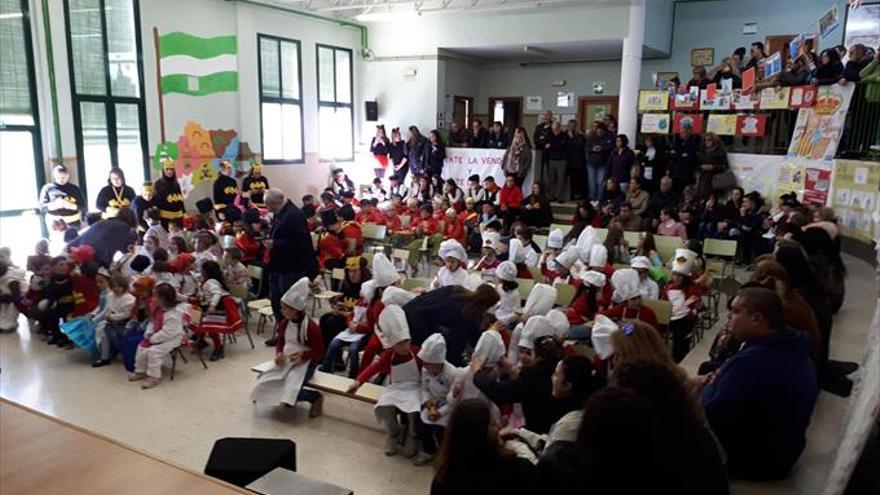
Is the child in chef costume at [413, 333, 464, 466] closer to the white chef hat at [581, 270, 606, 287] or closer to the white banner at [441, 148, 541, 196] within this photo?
the white chef hat at [581, 270, 606, 287]

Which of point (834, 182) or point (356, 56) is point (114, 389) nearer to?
point (834, 182)

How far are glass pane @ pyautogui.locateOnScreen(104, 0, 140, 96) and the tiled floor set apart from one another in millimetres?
5706

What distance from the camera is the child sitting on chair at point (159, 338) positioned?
5574mm

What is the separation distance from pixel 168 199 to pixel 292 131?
14.9 feet

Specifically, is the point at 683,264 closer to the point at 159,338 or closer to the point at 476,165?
the point at 159,338

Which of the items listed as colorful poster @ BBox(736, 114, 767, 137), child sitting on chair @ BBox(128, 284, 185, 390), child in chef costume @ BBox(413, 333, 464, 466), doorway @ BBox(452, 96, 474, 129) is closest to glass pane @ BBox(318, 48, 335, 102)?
doorway @ BBox(452, 96, 474, 129)

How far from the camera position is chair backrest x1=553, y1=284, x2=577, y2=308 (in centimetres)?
603

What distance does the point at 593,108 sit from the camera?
15.7 meters

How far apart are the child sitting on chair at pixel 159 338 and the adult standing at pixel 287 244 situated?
100 cm

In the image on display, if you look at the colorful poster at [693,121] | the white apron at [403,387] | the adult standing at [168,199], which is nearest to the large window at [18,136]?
the adult standing at [168,199]

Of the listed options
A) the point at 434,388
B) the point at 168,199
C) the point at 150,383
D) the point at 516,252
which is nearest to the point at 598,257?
the point at 516,252

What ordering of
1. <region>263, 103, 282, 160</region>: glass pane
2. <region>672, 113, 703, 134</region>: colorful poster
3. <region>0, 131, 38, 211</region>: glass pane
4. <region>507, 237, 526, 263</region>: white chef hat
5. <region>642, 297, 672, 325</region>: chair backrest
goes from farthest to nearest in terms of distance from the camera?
1. <region>263, 103, 282, 160</region>: glass pane
2. <region>672, 113, 703, 134</region>: colorful poster
3. <region>0, 131, 38, 211</region>: glass pane
4. <region>507, 237, 526, 263</region>: white chef hat
5. <region>642, 297, 672, 325</region>: chair backrest

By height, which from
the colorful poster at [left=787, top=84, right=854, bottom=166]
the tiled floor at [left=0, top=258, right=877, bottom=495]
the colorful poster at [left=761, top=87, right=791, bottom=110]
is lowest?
the tiled floor at [left=0, top=258, right=877, bottom=495]

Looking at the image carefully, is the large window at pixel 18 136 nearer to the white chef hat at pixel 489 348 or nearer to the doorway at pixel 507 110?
the white chef hat at pixel 489 348
